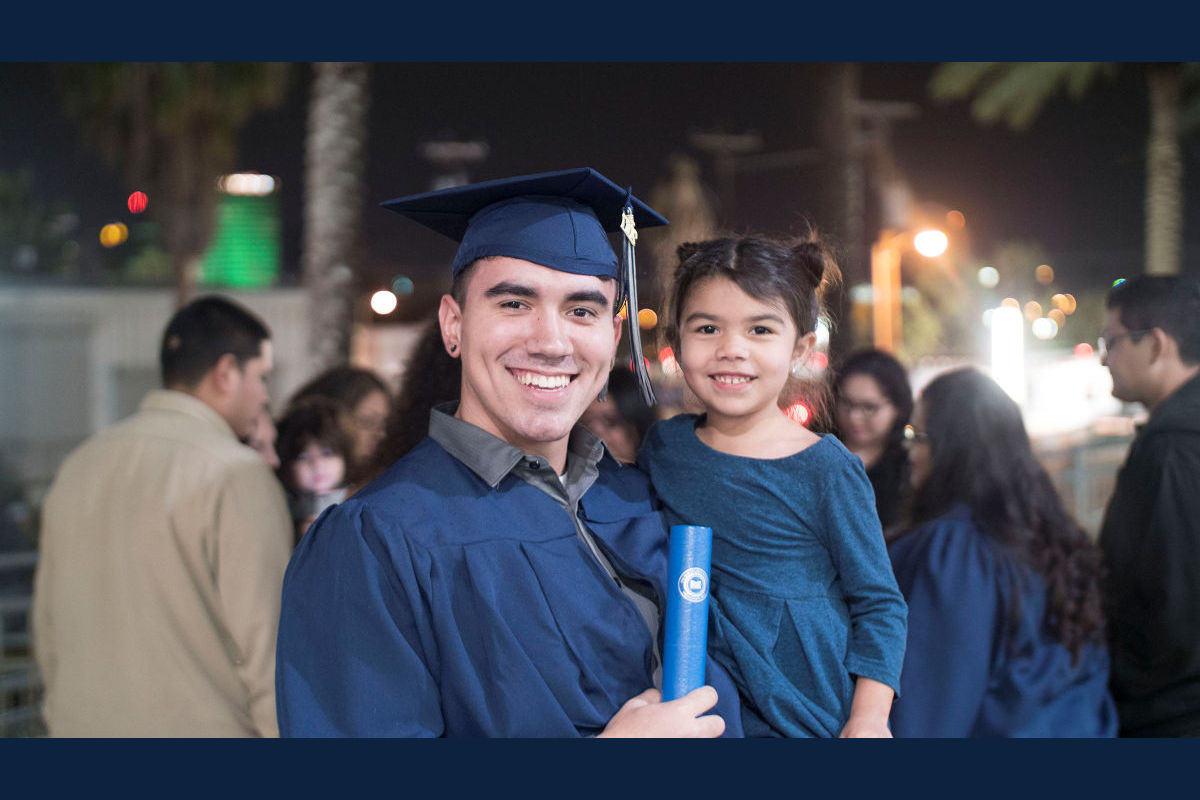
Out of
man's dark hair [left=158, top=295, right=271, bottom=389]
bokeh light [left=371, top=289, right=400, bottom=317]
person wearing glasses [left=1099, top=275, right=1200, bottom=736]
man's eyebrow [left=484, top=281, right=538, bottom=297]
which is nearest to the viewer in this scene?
man's eyebrow [left=484, top=281, right=538, bottom=297]

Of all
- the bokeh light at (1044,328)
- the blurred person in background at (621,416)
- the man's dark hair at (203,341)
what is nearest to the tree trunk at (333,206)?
the blurred person in background at (621,416)

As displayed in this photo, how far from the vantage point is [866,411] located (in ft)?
10.5

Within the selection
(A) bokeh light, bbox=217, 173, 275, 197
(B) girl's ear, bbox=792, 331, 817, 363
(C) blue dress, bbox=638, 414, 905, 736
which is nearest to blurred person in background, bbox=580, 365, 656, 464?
(B) girl's ear, bbox=792, 331, 817, 363

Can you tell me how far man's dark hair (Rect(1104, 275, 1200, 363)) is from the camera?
2896 millimetres

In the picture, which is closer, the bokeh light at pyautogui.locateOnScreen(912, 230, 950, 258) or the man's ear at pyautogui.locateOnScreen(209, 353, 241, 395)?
the man's ear at pyautogui.locateOnScreen(209, 353, 241, 395)

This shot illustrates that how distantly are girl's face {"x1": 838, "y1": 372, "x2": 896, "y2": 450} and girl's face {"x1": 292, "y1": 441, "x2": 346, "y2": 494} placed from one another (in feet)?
6.23

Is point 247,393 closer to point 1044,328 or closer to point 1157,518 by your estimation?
point 1157,518

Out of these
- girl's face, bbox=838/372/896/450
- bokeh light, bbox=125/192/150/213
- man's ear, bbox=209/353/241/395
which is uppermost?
bokeh light, bbox=125/192/150/213

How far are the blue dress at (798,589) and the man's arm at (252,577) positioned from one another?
4.60 ft

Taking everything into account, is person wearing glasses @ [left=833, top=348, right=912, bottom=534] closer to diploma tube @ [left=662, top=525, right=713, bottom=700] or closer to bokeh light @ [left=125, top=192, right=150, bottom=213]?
diploma tube @ [left=662, top=525, right=713, bottom=700]

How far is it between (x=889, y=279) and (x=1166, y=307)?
3.61 meters

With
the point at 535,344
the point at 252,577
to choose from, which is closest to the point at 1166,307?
the point at 535,344

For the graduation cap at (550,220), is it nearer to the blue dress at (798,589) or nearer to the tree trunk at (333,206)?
the blue dress at (798,589)

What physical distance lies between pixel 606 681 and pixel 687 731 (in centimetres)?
14
